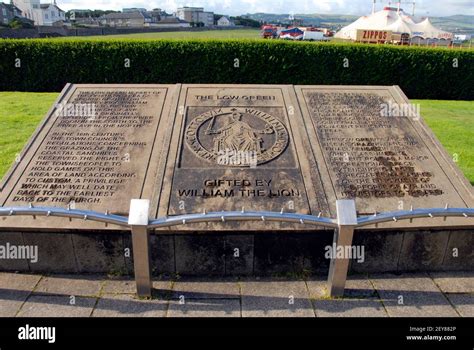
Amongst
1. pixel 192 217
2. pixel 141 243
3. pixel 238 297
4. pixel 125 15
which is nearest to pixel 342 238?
pixel 238 297

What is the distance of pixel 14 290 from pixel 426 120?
968cm

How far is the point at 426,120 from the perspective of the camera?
10164 millimetres

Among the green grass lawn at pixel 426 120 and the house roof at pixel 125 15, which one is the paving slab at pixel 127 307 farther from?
the house roof at pixel 125 15

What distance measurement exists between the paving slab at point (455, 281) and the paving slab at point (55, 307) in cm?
361

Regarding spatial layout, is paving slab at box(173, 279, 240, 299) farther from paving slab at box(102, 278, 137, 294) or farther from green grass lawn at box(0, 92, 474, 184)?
green grass lawn at box(0, 92, 474, 184)

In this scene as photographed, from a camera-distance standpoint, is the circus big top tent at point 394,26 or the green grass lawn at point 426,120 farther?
the circus big top tent at point 394,26

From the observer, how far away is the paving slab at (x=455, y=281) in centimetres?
420

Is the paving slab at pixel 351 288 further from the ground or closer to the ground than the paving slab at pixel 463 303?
further from the ground

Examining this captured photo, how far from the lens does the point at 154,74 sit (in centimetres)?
1355

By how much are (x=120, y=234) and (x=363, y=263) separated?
266 centimetres

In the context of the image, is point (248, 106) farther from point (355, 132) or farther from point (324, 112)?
point (355, 132)

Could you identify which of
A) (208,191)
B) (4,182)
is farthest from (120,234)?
(4,182)

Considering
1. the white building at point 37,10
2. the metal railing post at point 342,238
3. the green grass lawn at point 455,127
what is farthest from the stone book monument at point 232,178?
the white building at point 37,10
